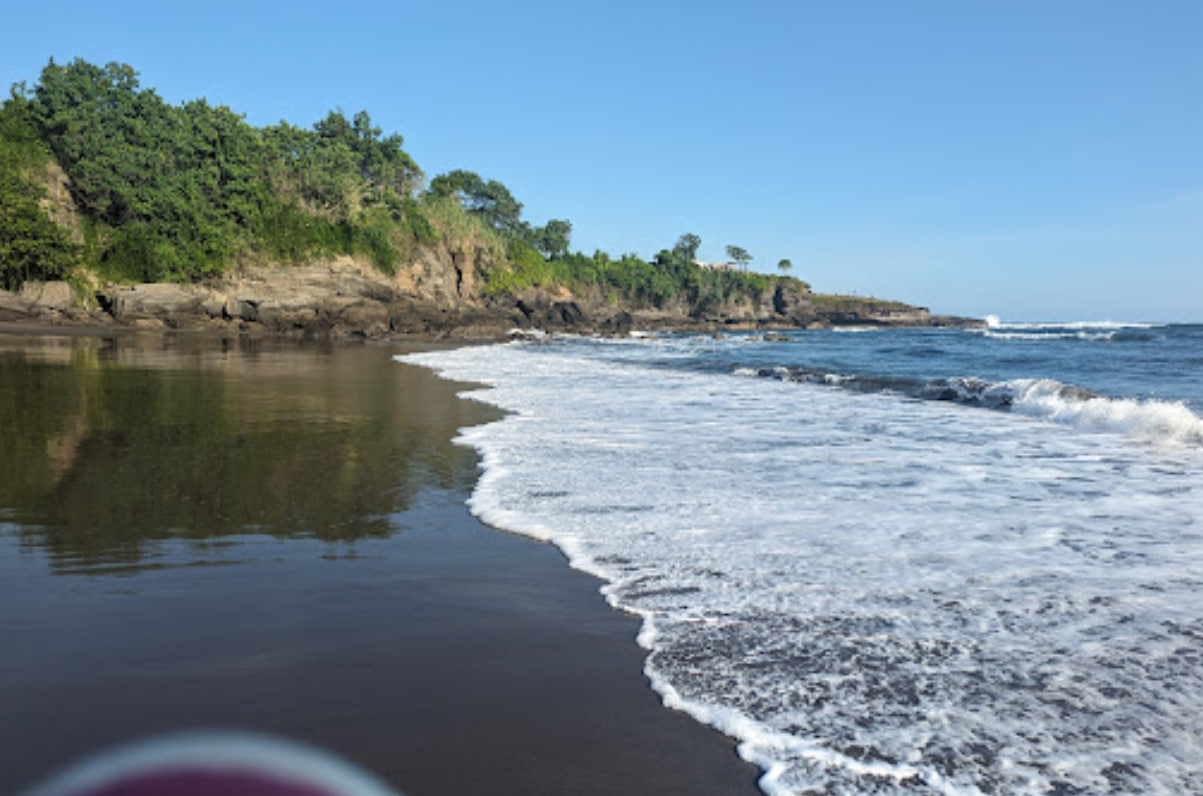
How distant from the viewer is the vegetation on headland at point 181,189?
3531 centimetres

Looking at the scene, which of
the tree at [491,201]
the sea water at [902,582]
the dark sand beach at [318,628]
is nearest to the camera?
the dark sand beach at [318,628]

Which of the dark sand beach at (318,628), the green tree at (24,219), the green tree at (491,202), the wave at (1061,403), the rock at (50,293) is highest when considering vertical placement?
the green tree at (491,202)

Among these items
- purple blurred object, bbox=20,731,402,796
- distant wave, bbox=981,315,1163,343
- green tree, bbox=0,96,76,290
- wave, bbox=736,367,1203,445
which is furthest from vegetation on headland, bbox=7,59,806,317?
distant wave, bbox=981,315,1163,343

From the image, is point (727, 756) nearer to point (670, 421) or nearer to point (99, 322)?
point (670, 421)

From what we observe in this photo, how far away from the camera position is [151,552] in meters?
4.03

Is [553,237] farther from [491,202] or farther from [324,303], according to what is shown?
[324,303]

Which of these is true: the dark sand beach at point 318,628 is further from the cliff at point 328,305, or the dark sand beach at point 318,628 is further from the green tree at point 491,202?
the green tree at point 491,202

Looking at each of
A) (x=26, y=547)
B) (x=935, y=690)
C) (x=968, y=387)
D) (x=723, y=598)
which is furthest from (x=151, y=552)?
(x=968, y=387)

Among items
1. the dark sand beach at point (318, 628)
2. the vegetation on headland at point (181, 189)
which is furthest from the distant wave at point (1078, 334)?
the dark sand beach at point (318, 628)

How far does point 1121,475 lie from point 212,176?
154ft

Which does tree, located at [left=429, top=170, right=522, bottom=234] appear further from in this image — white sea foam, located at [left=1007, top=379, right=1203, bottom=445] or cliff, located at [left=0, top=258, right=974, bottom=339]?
white sea foam, located at [left=1007, top=379, right=1203, bottom=445]

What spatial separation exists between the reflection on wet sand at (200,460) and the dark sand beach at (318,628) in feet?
0.11

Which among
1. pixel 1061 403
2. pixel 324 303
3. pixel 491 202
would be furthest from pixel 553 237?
pixel 1061 403

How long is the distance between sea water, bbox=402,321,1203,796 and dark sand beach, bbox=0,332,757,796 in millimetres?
309
